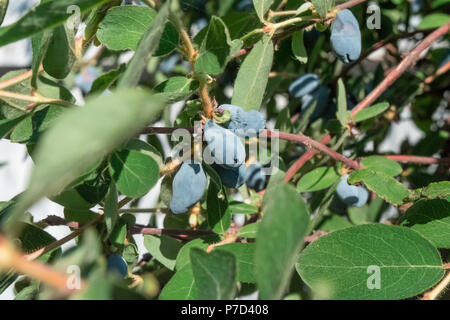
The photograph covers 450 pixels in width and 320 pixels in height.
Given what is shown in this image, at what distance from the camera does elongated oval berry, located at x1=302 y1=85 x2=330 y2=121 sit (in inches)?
40.1

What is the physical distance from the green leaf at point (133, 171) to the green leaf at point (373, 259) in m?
0.19

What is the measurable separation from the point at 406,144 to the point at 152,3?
3.05ft

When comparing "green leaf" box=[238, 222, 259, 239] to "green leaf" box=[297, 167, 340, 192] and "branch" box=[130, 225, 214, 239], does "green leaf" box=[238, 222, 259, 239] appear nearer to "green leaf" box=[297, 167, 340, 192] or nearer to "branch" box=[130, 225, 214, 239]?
"branch" box=[130, 225, 214, 239]

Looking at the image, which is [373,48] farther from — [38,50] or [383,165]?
[38,50]

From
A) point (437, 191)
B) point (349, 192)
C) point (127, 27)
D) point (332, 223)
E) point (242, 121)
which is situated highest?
point (127, 27)

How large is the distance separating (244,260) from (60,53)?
12.6 inches

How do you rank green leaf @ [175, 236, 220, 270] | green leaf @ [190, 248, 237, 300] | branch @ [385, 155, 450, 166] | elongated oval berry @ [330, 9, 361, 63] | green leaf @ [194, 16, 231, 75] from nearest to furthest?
green leaf @ [190, 248, 237, 300]
green leaf @ [194, 16, 231, 75]
green leaf @ [175, 236, 220, 270]
elongated oval berry @ [330, 9, 361, 63]
branch @ [385, 155, 450, 166]

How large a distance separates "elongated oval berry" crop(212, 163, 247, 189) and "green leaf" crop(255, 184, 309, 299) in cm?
27

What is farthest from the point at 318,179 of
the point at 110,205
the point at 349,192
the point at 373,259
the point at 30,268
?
the point at 30,268

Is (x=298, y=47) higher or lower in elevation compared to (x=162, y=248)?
higher

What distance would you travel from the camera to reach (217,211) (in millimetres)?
731

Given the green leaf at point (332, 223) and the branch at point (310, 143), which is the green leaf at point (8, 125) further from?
the green leaf at point (332, 223)

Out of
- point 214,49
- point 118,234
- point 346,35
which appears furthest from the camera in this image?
point 346,35

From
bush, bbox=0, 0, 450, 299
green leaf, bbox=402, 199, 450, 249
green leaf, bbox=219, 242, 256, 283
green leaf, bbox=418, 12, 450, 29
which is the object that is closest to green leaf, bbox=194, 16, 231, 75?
bush, bbox=0, 0, 450, 299
